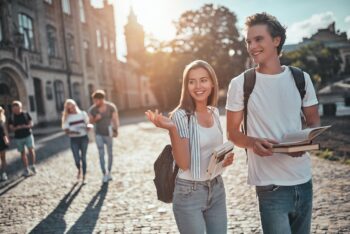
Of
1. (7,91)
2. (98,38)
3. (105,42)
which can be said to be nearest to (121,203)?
(7,91)

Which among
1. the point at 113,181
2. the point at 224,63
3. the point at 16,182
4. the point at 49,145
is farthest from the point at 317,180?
the point at 224,63

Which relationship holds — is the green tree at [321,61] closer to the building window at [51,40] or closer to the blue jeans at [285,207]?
the building window at [51,40]

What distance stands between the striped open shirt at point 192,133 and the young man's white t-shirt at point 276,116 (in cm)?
39

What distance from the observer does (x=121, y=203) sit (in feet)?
18.9

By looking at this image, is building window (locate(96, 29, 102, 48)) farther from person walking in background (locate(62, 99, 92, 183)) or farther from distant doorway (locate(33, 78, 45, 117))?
person walking in background (locate(62, 99, 92, 183))

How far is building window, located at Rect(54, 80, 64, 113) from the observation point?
85.6ft

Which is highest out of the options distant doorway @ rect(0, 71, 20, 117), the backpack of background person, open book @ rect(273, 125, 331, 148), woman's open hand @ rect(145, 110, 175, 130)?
distant doorway @ rect(0, 71, 20, 117)

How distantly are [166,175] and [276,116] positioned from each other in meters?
0.96

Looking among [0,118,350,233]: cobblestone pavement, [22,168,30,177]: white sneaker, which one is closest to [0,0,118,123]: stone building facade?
[22,168,30,177]: white sneaker

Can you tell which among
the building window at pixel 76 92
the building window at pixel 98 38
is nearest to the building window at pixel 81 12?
the building window at pixel 98 38

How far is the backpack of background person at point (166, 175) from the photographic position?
2.62m

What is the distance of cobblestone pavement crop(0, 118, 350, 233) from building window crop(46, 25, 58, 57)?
1899 centimetres

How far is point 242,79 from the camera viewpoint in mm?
2299

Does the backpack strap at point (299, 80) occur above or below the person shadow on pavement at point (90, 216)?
above
